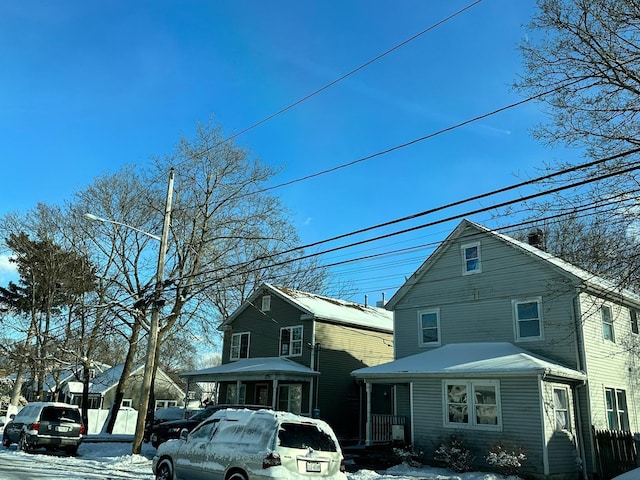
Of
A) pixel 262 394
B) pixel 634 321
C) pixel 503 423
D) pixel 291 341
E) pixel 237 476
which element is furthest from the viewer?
pixel 262 394

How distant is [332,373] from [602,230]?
55.3 feet

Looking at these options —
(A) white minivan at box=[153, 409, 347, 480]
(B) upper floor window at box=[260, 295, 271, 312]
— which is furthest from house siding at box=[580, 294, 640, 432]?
(B) upper floor window at box=[260, 295, 271, 312]

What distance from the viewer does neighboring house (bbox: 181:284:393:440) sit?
2681 centimetres

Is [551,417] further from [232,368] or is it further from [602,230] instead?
[232,368]

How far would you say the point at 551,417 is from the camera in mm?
16906

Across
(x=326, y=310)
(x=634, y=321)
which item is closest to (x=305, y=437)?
(x=634, y=321)

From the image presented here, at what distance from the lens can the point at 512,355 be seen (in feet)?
59.3

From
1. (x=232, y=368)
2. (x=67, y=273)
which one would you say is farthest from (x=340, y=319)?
(x=67, y=273)

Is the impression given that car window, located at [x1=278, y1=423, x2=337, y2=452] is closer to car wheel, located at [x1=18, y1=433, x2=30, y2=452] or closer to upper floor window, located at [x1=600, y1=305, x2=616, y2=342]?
car wheel, located at [x1=18, y1=433, x2=30, y2=452]

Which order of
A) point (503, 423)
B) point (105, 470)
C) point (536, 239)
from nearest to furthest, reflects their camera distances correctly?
point (105, 470) < point (503, 423) < point (536, 239)

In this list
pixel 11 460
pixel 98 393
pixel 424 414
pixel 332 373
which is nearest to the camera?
pixel 11 460

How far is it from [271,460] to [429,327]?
47.8ft

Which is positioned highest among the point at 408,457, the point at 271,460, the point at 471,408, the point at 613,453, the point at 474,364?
the point at 474,364

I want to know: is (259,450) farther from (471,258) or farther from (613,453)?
(471,258)
